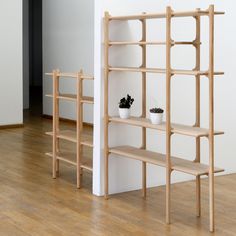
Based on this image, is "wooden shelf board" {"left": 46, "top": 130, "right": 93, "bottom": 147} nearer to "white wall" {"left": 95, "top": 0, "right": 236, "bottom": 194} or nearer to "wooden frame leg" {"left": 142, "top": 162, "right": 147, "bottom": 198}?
"white wall" {"left": 95, "top": 0, "right": 236, "bottom": 194}

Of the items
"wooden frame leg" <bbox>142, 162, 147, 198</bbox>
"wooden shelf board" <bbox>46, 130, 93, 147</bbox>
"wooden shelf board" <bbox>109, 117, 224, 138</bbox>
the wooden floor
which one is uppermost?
"wooden shelf board" <bbox>109, 117, 224, 138</bbox>

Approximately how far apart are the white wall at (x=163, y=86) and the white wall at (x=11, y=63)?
4.36 meters

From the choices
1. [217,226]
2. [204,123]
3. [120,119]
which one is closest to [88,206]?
[120,119]

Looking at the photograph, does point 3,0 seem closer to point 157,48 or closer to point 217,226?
point 157,48

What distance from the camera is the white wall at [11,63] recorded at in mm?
8945

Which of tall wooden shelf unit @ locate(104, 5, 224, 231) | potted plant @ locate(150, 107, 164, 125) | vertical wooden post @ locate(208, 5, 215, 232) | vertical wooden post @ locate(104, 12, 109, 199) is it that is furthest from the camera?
vertical wooden post @ locate(104, 12, 109, 199)

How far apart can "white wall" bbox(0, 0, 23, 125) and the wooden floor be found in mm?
2980

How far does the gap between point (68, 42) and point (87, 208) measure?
18.1 ft

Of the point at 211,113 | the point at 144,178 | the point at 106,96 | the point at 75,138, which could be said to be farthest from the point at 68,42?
the point at 211,113

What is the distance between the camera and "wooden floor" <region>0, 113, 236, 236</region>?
4094mm

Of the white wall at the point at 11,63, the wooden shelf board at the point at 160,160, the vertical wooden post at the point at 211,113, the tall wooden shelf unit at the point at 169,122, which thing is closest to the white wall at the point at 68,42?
the white wall at the point at 11,63

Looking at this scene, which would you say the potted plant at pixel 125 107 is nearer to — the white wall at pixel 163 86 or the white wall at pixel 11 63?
the white wall at pixel 163 86

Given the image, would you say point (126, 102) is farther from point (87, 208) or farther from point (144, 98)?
point (87, 208)

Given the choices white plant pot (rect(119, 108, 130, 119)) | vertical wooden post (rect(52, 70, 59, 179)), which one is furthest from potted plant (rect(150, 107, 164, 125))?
vertical wooden post (rect(52, 70, 59, 179))
